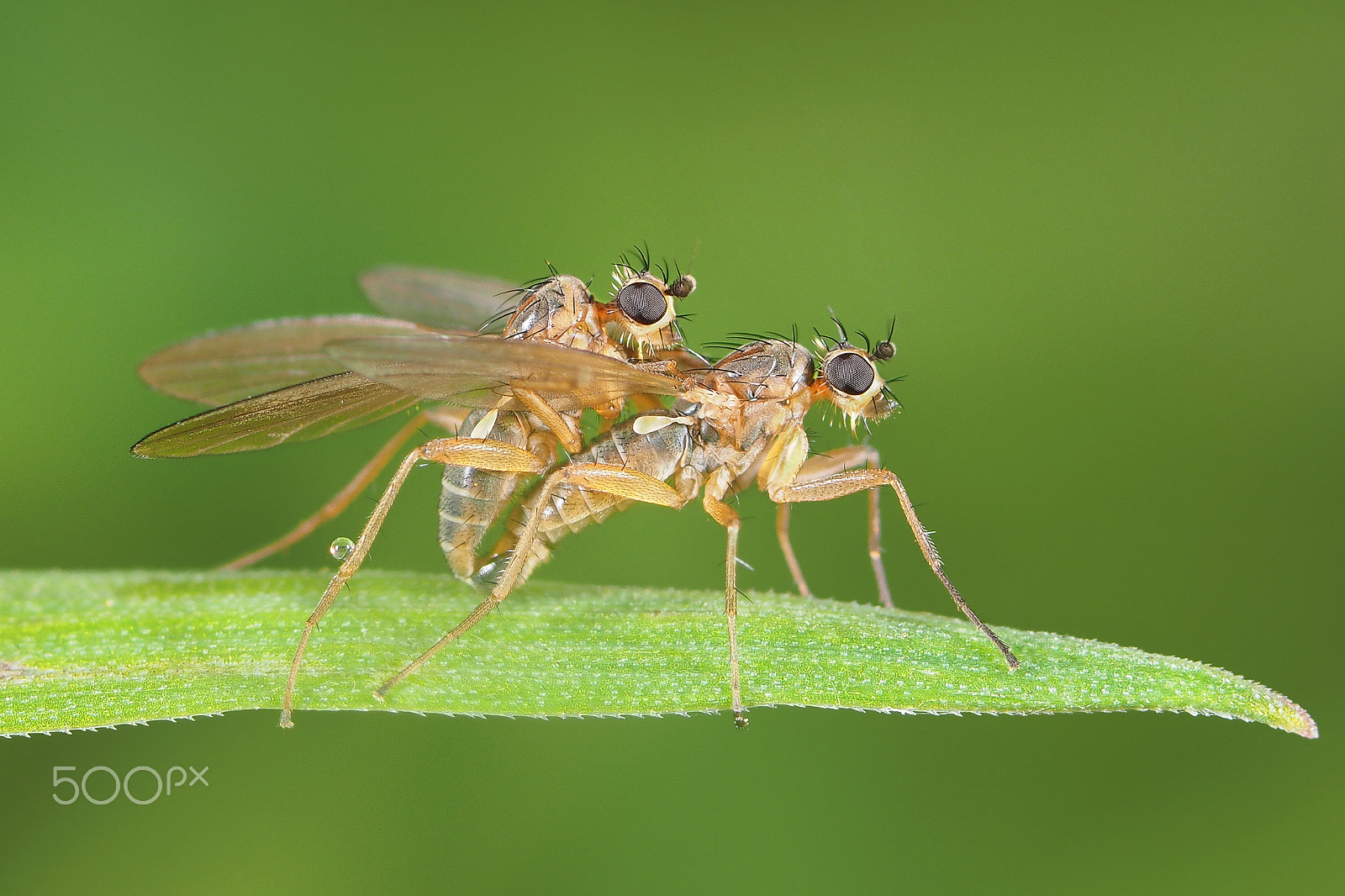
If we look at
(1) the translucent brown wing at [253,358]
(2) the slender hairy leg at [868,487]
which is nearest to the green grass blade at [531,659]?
(2) the slender hairy leg at [868,487]

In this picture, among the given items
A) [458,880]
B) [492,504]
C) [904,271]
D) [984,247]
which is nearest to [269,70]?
[492,504]

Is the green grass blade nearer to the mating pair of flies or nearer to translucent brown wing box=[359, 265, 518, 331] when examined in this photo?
the mating pair of flies

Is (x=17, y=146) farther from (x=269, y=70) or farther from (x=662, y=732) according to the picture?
(x=662, y=732)

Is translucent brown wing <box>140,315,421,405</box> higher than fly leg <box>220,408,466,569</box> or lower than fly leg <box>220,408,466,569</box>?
higher

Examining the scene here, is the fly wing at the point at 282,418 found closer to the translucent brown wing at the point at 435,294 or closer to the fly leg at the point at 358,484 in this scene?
the fly leg at the point at 358,484

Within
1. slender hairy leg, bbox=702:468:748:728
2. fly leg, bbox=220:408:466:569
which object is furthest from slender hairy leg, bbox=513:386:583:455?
fly leg, bbox=220:408:466:569

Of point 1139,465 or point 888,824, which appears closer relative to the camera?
point 888,824
